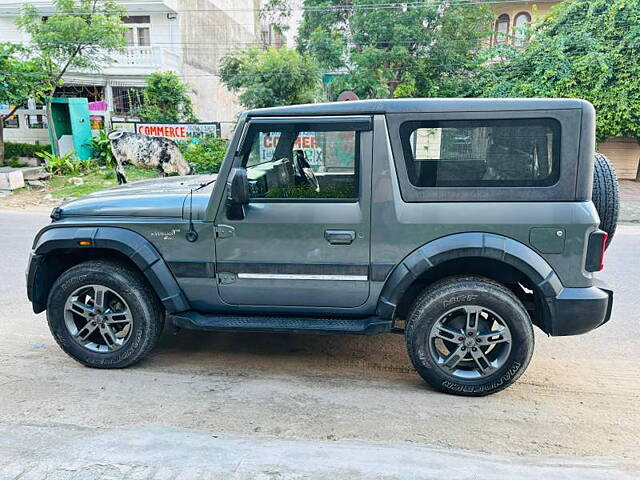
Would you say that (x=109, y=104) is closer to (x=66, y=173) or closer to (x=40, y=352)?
(x=66, y=173)

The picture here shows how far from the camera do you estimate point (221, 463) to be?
261 centimetres

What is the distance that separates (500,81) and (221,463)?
17855 millimetres

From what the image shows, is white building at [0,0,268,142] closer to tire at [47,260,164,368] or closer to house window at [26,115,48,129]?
house window at [26,115,48,129]

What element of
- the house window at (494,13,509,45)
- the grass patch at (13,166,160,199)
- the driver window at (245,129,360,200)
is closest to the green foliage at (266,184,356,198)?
the driver window at (245,129,360,200)

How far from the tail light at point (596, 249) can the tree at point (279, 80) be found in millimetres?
14681

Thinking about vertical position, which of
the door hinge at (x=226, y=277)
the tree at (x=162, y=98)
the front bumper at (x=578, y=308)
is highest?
the tree at (x=162, y=98)

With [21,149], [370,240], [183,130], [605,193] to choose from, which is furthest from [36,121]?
[605,193]

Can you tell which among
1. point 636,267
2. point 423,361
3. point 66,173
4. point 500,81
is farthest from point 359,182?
point 500,81

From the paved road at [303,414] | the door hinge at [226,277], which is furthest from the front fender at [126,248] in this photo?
the paved road at [303,414]

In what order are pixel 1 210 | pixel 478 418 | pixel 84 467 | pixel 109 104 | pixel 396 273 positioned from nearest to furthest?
pixel 84 467 → pixel 478 418 → pixel 396 273 → pixel 1 210 → pixel 109 104

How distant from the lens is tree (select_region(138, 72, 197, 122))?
61.6 ft

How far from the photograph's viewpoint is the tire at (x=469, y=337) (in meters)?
3.38

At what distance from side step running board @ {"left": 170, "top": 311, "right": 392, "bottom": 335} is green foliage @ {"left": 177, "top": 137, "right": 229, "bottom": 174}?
39.9 feet

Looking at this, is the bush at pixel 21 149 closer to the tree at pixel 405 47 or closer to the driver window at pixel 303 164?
the tree at pixel 405 47
